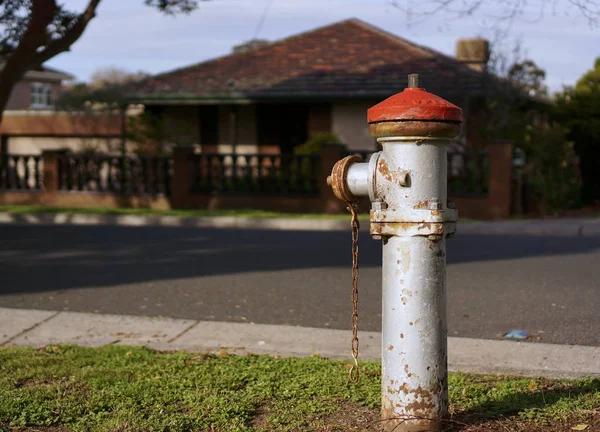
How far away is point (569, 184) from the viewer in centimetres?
1802

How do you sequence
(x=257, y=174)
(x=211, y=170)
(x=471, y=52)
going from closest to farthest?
(x=257, y=174) < (x=211, y=170) < (x=471, y=52)

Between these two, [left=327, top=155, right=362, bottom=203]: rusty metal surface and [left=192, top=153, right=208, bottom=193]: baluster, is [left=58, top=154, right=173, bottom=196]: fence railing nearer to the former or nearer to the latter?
[left=192, top=153, right=208, bottom=193]: baluster

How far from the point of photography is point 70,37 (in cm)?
1656

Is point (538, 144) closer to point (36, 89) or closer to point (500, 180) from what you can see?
point (500, 180)

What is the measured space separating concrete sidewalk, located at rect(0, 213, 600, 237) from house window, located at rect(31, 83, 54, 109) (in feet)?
105

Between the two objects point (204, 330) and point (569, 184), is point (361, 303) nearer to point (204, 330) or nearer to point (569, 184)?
point (204, 330)

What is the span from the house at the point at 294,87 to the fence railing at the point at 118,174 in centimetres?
330

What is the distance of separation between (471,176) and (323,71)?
25.5ft

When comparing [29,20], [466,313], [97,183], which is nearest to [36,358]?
[466,313]

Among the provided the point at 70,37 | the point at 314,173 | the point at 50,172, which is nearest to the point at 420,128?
the point at 314,173

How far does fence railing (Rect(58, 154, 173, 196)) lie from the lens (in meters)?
19.0

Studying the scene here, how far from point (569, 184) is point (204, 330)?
546 inches

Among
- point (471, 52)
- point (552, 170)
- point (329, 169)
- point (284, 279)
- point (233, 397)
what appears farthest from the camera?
point (471, 52)

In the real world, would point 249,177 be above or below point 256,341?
above
